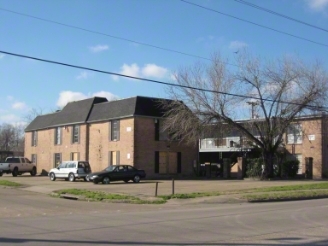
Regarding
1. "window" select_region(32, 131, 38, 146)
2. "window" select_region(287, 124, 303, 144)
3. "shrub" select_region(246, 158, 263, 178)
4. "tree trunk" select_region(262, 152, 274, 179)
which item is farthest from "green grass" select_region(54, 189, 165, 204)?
"window" select_region(32, 131, 38, 146)

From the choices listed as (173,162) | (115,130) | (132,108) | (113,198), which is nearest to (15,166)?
(115,130)

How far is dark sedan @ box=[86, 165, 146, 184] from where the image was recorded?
1395 inches

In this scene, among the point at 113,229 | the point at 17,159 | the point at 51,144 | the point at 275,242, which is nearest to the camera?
the point at 275,242

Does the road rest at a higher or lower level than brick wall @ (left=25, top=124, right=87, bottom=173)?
lower

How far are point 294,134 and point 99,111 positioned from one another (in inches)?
725

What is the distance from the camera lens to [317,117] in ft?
136

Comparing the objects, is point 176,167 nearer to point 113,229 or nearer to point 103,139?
point 103,139

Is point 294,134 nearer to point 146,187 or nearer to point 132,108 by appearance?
point 132,108

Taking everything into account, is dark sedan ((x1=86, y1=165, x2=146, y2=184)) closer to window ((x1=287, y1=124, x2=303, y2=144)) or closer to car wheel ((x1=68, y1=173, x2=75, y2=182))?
car wheel ((x1=68, y1=173, x2=75, y2=182))

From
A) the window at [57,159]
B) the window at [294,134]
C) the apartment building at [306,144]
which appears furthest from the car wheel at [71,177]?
the window at [294,134]

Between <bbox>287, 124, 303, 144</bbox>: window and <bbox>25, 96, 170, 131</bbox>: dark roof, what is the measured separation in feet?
37.7

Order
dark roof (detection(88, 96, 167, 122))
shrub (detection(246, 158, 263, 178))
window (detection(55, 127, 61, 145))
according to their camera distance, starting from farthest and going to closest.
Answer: window (detection(55, 127, 61, 145)) → dark roof (detection(88, 96, 167, 122)) → shrub (detection(246, 158, 263, 178))

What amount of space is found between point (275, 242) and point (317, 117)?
32676mm

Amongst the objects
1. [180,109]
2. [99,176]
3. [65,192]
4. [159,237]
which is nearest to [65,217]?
[159,237]
